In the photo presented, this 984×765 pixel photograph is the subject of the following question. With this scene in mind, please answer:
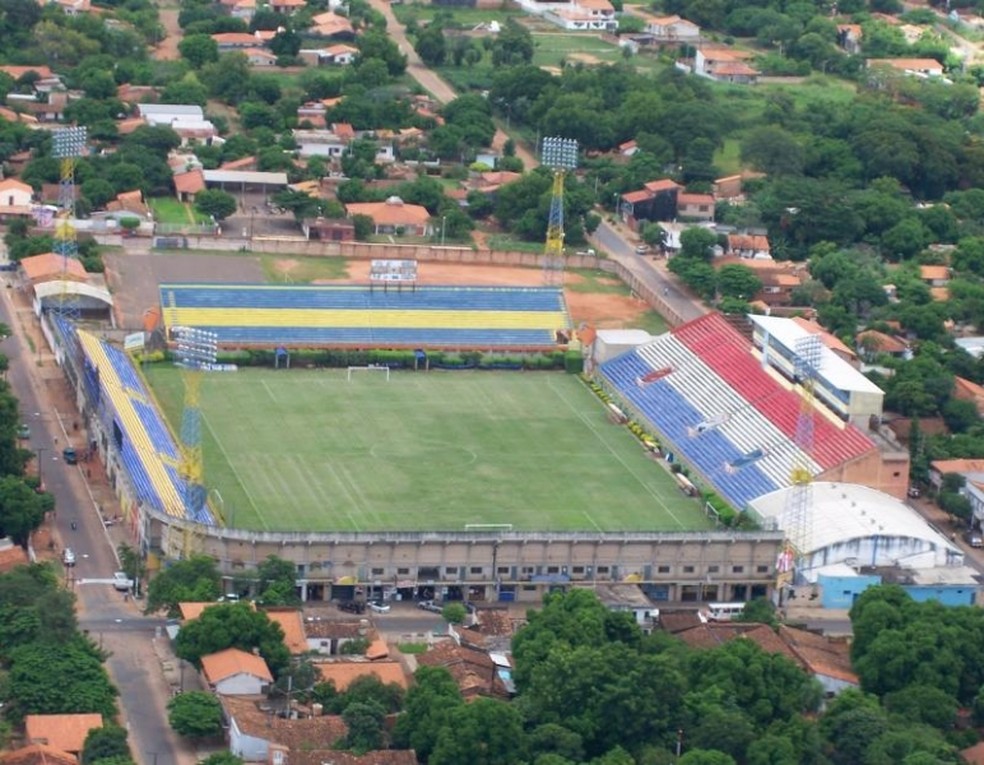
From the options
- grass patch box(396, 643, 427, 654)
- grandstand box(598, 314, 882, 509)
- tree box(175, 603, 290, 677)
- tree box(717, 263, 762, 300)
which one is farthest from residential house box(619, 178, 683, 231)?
tree box(175, 603, 290, 677)

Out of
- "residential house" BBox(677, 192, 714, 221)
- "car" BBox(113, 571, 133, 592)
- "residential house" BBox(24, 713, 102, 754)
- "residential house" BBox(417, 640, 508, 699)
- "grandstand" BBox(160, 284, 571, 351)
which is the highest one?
"residential house" BBox(24, 713, 102, 754)

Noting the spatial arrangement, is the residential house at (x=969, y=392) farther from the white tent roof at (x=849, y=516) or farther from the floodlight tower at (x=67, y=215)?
the floodlight tower at (x=67, y=215)

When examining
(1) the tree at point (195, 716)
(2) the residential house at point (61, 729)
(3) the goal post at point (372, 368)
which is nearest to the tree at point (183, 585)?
(1) the tree at point (195, 716)

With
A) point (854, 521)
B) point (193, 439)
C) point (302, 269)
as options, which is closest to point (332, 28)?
point (302, 269)

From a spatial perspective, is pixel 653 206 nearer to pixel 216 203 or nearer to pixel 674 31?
pixel 216 203

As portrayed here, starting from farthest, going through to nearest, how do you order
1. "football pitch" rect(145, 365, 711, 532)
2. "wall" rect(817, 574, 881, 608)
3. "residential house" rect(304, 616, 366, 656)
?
"football pitch" rect(145, 365, 711, 532) → "wall" rect(817, 574, 881, 608) → "residential house" rect(304, 616, 366, 656)

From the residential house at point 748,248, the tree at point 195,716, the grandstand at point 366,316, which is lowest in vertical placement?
the residential house at point 748,248

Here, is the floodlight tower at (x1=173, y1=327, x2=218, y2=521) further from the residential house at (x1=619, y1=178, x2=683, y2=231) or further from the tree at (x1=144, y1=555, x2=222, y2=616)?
the residential house at (x1=619, y1=178, x2=683, y2=231)
